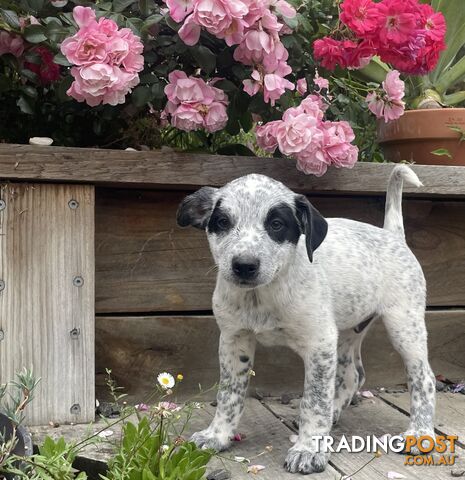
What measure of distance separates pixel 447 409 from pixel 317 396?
917mm

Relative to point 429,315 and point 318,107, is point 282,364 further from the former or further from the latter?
point 318,107

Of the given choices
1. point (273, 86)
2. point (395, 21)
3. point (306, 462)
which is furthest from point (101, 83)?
point (306, 462)

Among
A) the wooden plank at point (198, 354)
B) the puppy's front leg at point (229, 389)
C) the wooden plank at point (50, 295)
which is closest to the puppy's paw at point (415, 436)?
the puppy's front leg at point (229, 389)

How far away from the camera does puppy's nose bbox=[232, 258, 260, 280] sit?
6.86 ft

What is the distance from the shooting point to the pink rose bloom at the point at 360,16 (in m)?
2.58

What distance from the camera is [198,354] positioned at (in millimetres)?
3002

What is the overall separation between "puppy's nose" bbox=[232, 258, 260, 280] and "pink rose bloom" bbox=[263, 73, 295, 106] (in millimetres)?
733

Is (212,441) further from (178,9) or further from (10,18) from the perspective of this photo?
(10,18)

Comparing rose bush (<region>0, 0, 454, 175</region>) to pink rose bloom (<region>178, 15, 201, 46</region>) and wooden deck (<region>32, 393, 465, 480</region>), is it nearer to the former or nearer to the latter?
pink rose bloom (<region>178, 15, 201, 46</region>)

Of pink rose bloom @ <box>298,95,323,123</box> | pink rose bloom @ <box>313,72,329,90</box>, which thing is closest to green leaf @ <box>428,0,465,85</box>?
pink rose bloom @ <box>313,72,329,90</box>

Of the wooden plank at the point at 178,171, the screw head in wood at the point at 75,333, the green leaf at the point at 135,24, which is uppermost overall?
the green leaf at the point at 135,24

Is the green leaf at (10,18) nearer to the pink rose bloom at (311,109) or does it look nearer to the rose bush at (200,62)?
the rose bush at (200,62)

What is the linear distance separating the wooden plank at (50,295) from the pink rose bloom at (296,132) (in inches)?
28.5

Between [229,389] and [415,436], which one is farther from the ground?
[229,389]
